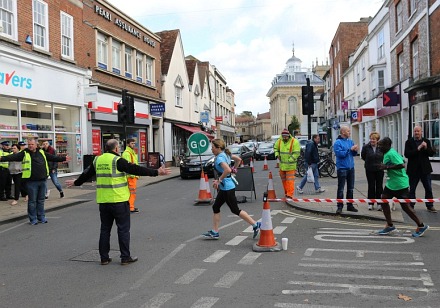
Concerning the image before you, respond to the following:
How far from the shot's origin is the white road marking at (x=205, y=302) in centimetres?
425

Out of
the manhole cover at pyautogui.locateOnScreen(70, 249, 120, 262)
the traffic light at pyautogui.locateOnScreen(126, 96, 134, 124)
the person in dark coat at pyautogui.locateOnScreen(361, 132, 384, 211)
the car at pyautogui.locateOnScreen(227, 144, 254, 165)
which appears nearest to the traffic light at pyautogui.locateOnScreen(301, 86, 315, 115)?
the person in dark coat at pyautogui.locateOnScreen(361, 132, 384, 211)

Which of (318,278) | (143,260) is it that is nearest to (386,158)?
(318,278)

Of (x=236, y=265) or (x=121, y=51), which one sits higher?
(x=121, y=51)

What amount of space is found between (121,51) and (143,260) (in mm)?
19148

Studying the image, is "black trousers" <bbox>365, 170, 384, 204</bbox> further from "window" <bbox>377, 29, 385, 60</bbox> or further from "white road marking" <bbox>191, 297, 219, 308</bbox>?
"window" <bbox>377, 29, 385, 60</bbox>

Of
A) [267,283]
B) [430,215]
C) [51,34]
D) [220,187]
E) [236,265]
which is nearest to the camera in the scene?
[267,283]

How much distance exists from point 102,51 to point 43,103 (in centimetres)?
589

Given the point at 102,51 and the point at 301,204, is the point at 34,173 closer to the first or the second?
the point at 301,204

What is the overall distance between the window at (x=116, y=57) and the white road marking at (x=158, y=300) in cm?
1933

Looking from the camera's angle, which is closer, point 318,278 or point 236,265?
point 318,278

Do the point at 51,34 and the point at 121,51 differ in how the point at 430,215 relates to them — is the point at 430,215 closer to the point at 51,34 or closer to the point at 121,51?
the point at 51,34

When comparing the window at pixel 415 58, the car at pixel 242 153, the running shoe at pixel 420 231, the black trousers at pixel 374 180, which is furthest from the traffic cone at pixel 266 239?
the car at pixel 242 153

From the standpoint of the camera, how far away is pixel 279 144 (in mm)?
11891

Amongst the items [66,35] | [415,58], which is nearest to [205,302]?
[66,35]
